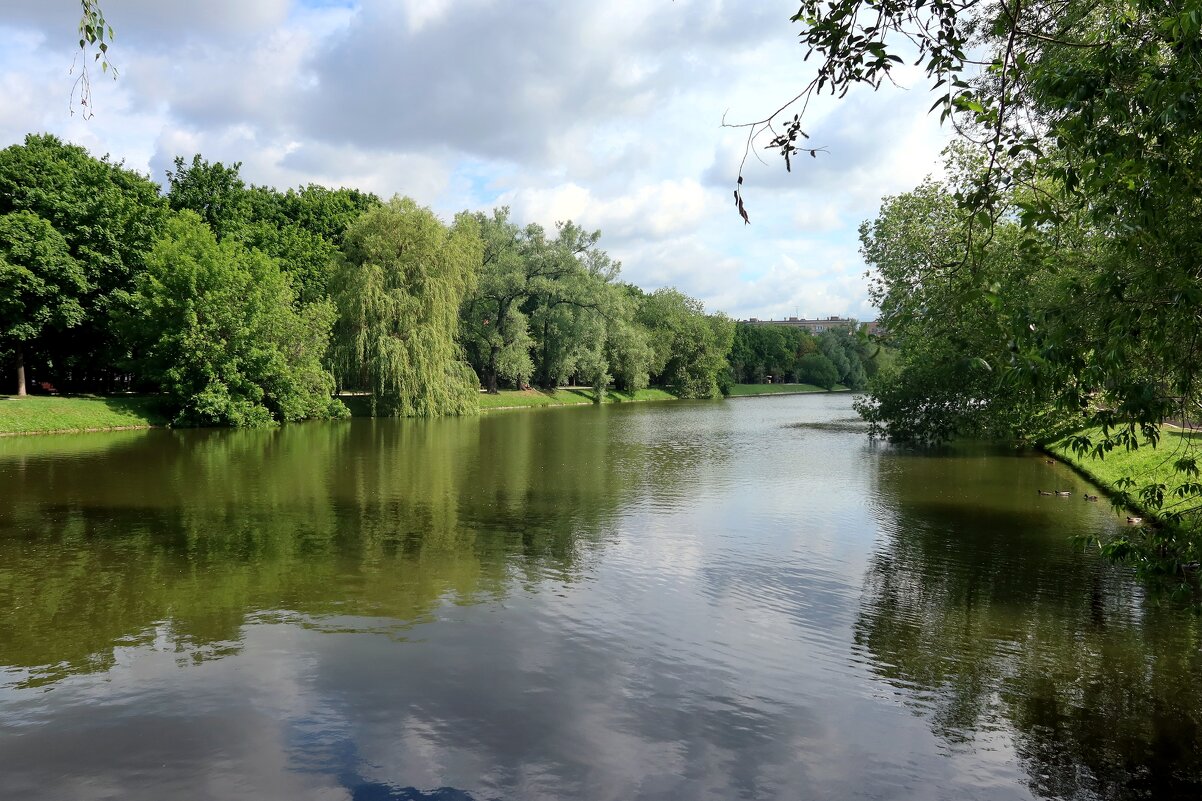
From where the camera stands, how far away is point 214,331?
125ft

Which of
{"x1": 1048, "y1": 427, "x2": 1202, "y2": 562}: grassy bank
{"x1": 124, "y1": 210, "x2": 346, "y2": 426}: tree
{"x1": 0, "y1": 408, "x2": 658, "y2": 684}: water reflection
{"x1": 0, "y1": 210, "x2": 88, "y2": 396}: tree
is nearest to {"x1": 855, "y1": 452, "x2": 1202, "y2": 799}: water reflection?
{"x1": 1048, "y1": 427, "x2": 1202, "y2": 562}: grassy bank

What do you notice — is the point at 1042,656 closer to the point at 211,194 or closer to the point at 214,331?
the point at 214,331

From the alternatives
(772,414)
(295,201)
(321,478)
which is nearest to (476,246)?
(295,201)

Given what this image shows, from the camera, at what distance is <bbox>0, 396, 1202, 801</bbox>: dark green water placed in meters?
6.40

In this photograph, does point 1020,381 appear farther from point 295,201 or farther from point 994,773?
point 295,201

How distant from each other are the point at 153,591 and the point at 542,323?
51125mm

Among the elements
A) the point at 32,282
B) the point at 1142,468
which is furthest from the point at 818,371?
the point at 1142,468

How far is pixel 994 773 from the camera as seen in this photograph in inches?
254

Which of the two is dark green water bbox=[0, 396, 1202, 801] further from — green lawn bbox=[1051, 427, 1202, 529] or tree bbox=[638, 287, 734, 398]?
tree bbox=[638, 287, 734, 398]

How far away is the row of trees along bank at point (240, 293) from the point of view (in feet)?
122

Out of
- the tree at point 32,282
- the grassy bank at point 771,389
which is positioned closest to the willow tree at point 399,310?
the tree at point 32,282

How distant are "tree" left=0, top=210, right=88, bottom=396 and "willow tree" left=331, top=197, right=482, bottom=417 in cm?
1216

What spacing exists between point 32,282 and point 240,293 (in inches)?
327

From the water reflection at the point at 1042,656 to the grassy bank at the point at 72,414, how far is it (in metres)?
33.6
